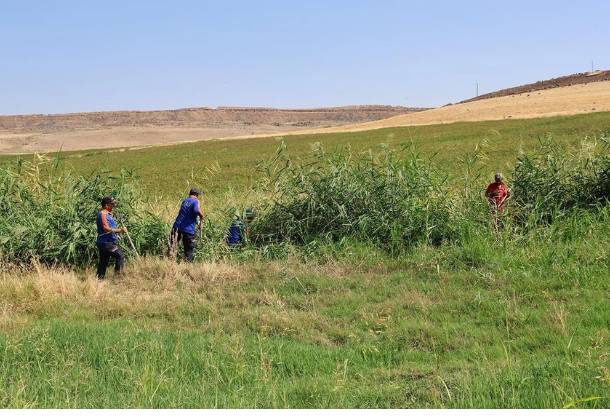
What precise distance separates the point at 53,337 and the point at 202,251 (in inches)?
179

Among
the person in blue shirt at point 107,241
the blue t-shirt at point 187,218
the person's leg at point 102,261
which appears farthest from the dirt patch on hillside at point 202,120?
the person's leg at point 102,261

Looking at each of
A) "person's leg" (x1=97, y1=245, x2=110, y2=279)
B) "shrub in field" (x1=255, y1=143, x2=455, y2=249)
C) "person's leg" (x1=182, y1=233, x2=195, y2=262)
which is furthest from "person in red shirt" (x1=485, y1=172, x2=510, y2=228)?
"person's leg" (x1=97, y1=245, x2=110, y2=279)

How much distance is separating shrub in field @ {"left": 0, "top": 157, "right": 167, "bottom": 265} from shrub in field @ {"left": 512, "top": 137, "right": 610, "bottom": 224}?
20.2 feet

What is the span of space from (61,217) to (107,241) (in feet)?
5.96

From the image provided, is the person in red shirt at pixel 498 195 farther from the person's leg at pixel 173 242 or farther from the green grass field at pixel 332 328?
the person's leg at pixel 173 242

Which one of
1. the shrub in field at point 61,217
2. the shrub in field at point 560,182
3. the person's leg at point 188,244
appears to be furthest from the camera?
the shrub in field at point 560,182

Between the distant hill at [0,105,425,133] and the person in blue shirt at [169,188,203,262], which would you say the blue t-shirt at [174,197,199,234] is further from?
the distant hill at [0,105,425,133]

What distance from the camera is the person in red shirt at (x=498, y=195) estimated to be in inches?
416

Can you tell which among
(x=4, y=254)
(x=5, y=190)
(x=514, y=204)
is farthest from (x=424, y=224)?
(x=5, y=190)

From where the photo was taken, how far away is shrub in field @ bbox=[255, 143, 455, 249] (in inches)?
408

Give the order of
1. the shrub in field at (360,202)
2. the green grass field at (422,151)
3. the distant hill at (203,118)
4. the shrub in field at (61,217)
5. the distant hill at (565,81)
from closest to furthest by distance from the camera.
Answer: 1. the shrub in field at (360,202)
2. the shrub in field at (61,217)
3. the green grass field at (422,151)
4. the distant hill at (565,81)
5. the distant hill at (203,118)

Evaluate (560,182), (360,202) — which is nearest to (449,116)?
(560,182)

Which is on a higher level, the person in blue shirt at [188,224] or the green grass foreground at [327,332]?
the person in blue shirt at [188,224]
